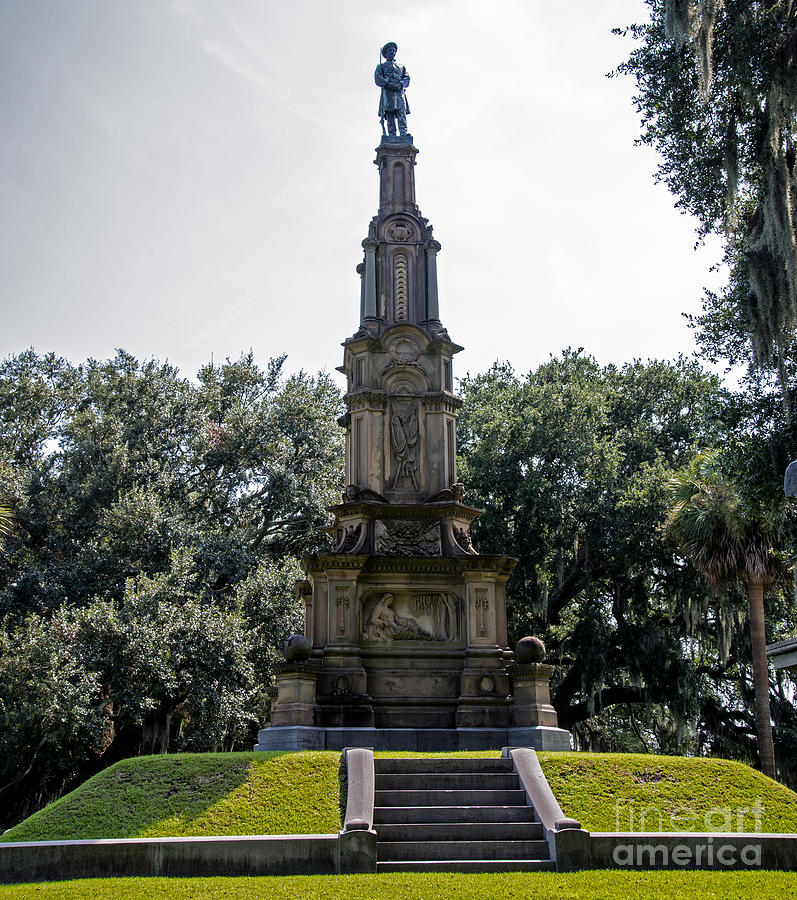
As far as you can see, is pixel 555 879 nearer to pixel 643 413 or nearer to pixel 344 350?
pixel 344 350

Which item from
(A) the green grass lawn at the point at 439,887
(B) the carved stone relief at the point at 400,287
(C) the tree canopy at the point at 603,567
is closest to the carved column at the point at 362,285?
(B) the carved stone relief at the point at 400,287

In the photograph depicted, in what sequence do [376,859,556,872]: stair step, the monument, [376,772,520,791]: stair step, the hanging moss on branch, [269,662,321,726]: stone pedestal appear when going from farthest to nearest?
the monument
[269,662,321,726]: stone pedestal
the hanging moss on branch
[376,772,520,791]: stair step
[376,859,556,872]: stair step

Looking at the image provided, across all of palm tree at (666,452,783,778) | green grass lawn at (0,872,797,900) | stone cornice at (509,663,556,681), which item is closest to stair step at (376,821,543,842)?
green grass lawn at (0,872,797,900)

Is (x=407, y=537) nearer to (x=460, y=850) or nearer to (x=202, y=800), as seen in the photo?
(x=202, y=800)

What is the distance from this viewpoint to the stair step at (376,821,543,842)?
34.5 feet

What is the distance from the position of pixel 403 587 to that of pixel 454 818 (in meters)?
6.44

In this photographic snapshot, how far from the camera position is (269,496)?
107ft

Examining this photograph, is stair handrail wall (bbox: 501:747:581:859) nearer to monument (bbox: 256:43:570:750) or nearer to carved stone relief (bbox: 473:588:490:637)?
monument (bbox: 256:43:570:750)

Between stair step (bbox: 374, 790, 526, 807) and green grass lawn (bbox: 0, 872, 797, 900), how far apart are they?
197 centimetres

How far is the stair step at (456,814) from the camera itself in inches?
431

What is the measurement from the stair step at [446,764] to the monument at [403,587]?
3.00 meters

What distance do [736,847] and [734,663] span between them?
69.7ft

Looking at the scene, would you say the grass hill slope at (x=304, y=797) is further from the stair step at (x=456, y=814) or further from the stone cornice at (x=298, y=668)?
the stone cornice at (x=298, y=668)

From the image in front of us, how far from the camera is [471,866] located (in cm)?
991
